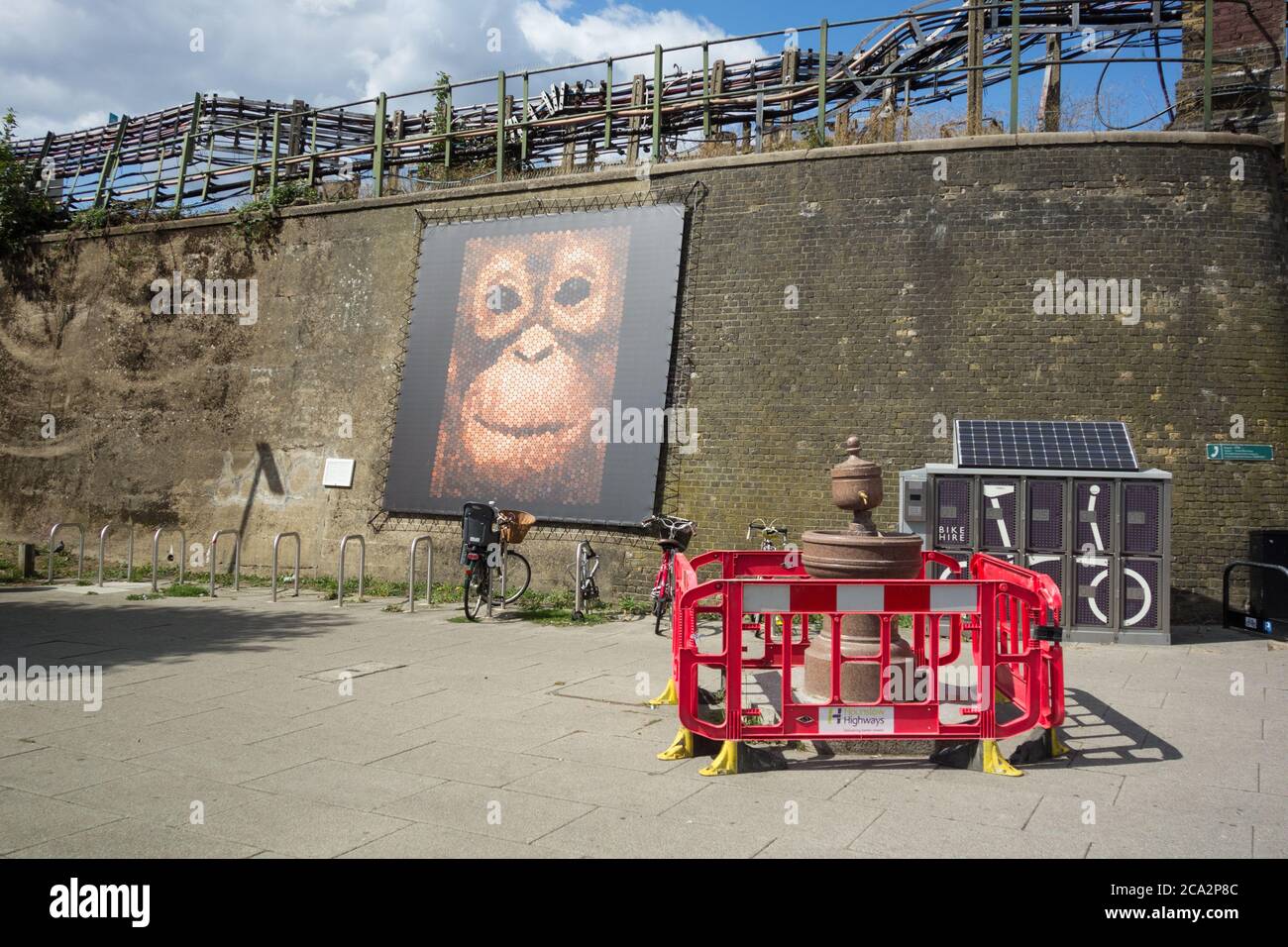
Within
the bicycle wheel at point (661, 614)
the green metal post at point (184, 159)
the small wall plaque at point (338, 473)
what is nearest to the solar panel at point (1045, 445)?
the bicycle wheel at point (661, 614)

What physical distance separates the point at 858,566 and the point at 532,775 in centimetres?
264

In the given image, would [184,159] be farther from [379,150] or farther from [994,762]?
[994,762]

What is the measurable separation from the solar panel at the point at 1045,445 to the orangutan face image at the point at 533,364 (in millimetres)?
5290

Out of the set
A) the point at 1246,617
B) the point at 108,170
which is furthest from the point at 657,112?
the point at 108,170

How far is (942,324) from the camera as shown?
12.7 metres

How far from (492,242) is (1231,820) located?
43.3 feet

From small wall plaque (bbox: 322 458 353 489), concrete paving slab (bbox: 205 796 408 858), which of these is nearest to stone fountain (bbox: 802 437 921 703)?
concrete paving slab (bbox: 205 796 408 858)

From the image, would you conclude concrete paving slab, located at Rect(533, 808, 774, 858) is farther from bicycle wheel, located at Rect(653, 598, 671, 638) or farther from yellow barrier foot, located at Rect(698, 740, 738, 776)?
bicycle wheel, located at Rect(653, 598, 671, 638)

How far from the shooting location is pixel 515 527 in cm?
1238

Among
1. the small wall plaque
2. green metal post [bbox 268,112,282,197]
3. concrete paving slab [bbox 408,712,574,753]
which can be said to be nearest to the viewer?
concrete paving slab [bbox 408,712,574,753]

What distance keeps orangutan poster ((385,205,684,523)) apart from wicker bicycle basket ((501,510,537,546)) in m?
1.54

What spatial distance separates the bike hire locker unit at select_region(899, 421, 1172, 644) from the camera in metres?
10.3

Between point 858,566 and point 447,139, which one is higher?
point 447,139
